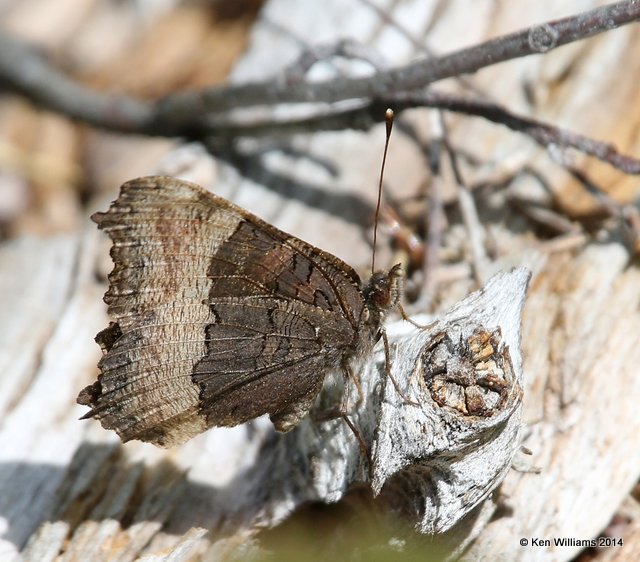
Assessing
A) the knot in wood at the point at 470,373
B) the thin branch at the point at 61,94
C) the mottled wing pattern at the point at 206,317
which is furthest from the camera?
the thin branch at the point at 61,94

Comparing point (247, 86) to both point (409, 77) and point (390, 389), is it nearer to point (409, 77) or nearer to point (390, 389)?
point (409, 77)

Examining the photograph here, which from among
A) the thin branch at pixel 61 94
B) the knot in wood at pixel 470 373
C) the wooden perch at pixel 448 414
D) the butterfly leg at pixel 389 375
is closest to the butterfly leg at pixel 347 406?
the wooden perch at pixel 448 414

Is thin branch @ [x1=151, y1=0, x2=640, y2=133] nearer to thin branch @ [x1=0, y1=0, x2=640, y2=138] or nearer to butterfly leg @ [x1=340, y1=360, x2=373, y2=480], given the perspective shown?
thin branch @ [x1=0, y1=0, x2=640, y2=138]

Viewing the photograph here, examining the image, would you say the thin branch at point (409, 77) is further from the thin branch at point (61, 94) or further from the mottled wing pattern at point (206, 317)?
the mottled wing pattern at point (206, 317)

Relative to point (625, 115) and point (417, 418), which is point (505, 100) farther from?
point (417, 418)

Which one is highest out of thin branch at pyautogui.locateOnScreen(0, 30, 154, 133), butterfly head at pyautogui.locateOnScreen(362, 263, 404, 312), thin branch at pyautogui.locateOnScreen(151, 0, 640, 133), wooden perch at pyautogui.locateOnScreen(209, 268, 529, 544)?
thin branch at pyautogui.locateOnScreen(0, 30, 154, 133)

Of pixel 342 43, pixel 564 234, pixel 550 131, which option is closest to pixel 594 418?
pixel 564 234

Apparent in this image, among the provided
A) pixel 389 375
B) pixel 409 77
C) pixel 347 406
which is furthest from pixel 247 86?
pixel 389 375

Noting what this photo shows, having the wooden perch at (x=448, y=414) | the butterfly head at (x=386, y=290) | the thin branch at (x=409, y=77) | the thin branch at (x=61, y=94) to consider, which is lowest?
the wooden perch at (x=448, y=414)

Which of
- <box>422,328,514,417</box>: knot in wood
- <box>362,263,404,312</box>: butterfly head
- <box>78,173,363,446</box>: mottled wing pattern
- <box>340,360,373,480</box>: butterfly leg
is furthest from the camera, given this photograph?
<box>362,263,404,312</box>: butterfly head

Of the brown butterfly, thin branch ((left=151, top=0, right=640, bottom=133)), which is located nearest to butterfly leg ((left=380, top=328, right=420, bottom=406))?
the brown butterfly
